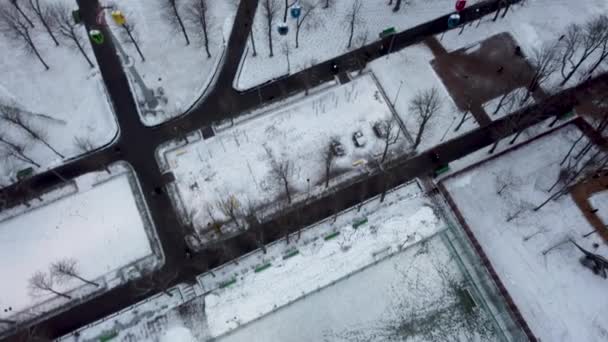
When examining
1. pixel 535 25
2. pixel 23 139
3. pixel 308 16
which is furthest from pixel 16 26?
pixel 535 25

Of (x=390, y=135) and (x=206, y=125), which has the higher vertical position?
(x=206, y=125)

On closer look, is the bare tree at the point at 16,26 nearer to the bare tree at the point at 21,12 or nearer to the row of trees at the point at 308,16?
the bare tree at the point at 21,12

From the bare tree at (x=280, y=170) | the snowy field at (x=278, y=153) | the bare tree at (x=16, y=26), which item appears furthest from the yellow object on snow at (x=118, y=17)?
the bare tree at (x=280, y=170)

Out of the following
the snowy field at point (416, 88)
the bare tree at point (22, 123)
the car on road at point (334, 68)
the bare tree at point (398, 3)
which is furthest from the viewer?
the bare tree at point (398, 3)

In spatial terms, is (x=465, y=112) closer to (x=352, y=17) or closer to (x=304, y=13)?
(x=352, y=17)

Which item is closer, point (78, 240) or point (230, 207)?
point (78, 240)

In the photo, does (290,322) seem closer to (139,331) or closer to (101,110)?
(139,331)

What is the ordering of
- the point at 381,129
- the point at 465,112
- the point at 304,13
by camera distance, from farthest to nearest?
the point at 304,13, the point at 465,112, the point at 381,129

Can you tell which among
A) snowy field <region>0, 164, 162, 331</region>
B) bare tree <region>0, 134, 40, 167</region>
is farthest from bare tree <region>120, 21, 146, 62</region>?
bare tree <region>0, 134, 40, 167</region>
